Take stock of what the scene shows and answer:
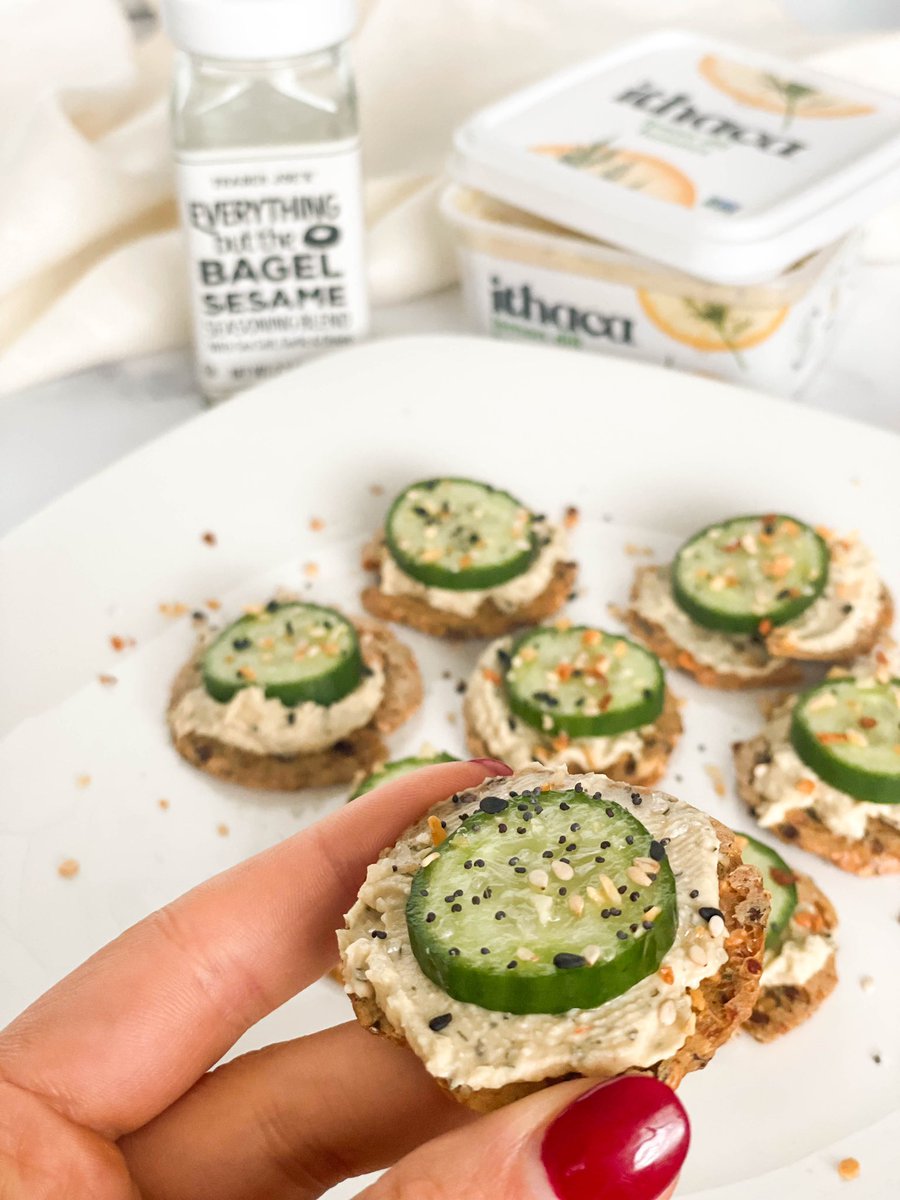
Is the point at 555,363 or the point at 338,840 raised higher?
the point at 338,840

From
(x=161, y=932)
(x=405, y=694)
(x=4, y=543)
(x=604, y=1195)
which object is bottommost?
(x=405, y=694)

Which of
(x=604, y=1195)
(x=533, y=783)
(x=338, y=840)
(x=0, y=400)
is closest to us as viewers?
(x=604, y=1195)

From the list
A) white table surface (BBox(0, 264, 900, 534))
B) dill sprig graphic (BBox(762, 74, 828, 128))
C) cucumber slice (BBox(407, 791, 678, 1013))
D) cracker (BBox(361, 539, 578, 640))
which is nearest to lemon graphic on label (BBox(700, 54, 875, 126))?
dill sprig graphic (BBox(762, 74, 828, 128))

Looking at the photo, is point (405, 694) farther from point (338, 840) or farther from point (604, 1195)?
point (604, 1195)

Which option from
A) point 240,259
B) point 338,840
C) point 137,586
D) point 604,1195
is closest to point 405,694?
point 137,586

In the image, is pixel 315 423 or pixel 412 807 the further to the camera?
pixel 315 423

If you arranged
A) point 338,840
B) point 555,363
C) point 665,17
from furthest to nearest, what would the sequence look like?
1. point 665,17
2. point 555,363
3. point 338,840

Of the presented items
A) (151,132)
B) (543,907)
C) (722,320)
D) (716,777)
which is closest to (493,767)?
(543,907)

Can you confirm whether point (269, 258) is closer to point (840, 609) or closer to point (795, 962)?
point (840, 609)
